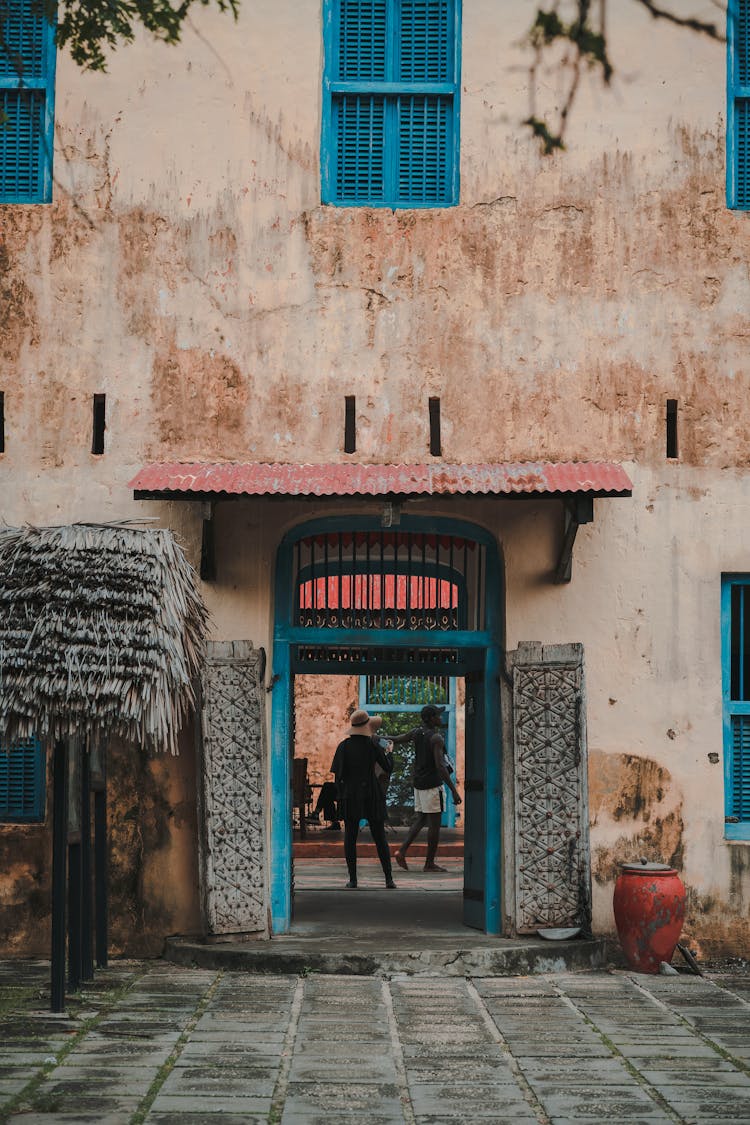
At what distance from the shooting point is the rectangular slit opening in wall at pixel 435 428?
1045 cm

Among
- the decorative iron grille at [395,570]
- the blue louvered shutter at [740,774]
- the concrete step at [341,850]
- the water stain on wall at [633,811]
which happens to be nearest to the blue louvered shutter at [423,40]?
the decorative iron grille at [395,570]

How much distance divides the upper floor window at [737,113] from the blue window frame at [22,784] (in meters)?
6.39

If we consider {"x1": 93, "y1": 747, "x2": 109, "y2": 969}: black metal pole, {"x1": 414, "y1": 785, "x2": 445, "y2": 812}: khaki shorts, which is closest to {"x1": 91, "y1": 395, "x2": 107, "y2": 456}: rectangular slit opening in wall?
{"x1": 93, "y1": 747, "x2": 109, "y2": 969}: black metal pole

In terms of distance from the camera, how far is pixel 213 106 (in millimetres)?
10633

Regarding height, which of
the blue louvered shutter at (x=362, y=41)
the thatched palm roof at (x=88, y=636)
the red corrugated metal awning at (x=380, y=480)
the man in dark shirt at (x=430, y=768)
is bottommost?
the man in dark shirt at (x=430, y=768)

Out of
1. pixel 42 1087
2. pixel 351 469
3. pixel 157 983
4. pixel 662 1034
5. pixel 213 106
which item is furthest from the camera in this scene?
pixel 213 106

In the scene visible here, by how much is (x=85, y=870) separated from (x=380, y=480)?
3066 millimetres

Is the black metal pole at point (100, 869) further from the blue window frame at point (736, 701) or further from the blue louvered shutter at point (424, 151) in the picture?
the blue louvered shutter at point (424, 151)

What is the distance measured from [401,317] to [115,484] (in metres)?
2.36

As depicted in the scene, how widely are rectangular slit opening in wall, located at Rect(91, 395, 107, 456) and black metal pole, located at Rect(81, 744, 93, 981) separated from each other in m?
2.62

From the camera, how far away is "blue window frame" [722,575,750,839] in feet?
33.9

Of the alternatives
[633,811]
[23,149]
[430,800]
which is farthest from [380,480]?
[430,800]

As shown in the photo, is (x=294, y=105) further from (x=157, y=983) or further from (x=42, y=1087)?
(x=42, y=1087)

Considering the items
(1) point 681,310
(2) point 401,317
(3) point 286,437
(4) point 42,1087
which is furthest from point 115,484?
(4) point 42,1087
